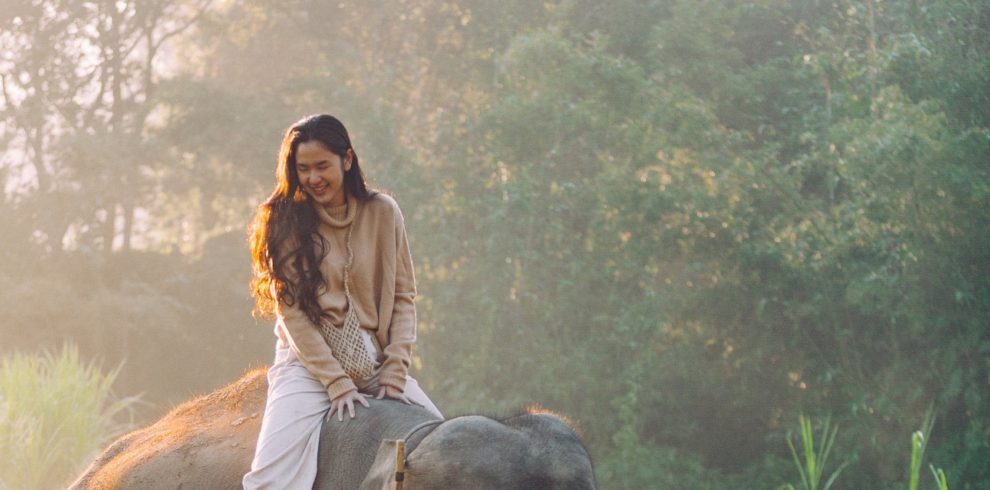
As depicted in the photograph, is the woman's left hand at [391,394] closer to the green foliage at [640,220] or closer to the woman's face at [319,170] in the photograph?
the woman's face at [319,170]

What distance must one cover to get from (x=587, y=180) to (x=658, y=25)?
2181mm

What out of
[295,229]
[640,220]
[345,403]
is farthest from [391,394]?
[640,220]

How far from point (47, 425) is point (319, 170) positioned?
651 centimetres

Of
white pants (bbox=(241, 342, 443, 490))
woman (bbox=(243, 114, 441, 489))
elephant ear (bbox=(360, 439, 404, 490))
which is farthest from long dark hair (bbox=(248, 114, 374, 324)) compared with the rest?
elephant ear (bbox=(360, 439, 404, 490))

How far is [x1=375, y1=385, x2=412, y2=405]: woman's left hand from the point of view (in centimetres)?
378

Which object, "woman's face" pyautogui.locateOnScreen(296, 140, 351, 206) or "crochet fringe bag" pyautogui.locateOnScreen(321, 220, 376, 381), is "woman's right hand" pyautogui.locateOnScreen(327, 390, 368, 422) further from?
"woman's face" pyautogui.locateOnScreen(296, 140, 351, 206)

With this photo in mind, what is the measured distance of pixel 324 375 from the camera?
12.1 ft

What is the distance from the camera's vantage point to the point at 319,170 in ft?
12.2

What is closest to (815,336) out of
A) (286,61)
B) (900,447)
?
(900,447)

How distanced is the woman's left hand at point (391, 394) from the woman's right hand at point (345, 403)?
80mm

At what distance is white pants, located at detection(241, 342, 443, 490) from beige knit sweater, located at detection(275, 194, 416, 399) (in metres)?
0.05

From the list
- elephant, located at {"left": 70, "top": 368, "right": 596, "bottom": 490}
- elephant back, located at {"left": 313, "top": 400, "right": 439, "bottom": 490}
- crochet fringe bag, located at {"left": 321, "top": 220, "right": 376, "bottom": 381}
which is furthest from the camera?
crochet fringe bag, located at {"left": 321, "top": 220, "right": 376, "bottom": 381}

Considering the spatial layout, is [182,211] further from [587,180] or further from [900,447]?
[900,447]

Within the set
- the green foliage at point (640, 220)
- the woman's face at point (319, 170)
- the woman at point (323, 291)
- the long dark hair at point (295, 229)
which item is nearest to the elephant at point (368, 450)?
the woman at point (323, 291)
